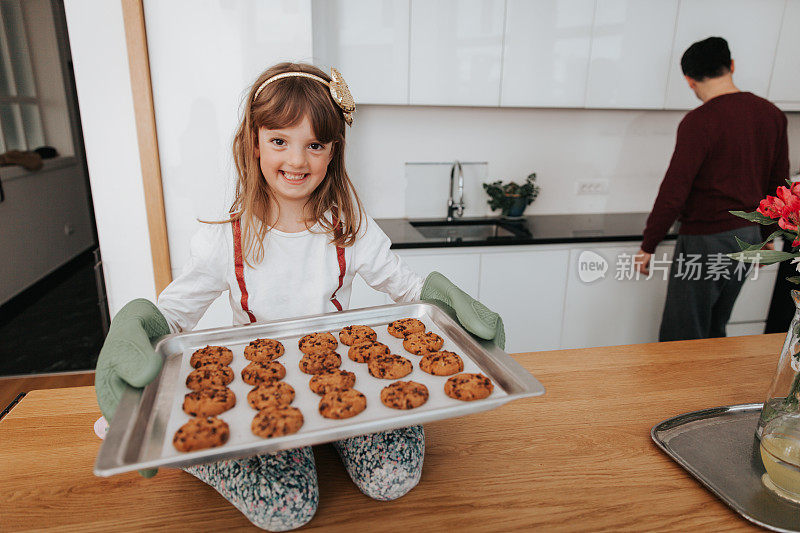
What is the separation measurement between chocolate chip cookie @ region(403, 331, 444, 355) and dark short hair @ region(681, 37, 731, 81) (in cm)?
177

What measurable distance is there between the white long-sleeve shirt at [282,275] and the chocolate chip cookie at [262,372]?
1.01 feet

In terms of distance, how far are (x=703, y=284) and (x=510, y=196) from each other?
0.94 meters

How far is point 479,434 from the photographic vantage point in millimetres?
903

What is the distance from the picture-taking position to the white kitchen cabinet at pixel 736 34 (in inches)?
91.4

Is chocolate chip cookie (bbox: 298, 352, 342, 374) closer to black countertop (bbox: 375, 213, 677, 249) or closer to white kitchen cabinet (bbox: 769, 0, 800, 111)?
black countertop (bbox: 375, 213, 677, 249)

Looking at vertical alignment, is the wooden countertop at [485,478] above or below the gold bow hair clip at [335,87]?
below

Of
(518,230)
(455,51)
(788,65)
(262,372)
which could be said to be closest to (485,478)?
(262,372)

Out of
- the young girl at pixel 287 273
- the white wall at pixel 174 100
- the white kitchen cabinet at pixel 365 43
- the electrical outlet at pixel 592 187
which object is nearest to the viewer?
the young girl at pixel 287 273

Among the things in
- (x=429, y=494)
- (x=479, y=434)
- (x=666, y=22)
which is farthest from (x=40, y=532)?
(x=666, y=22)

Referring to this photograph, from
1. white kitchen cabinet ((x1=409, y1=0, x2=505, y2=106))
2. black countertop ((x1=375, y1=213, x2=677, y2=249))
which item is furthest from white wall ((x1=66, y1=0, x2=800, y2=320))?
black countertop ((x1=375, y1=213, x2=677, y2=249))

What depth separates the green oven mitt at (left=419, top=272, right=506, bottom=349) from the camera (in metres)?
0.87

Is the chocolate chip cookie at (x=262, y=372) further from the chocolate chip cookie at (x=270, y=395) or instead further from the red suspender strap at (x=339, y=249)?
the red suspender strap at (x=339, y=249)

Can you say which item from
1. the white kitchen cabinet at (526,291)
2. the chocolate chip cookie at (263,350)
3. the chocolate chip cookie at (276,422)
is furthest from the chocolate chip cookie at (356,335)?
the white kitchen cabinet at (526,291)

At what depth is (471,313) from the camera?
2.95 ft
